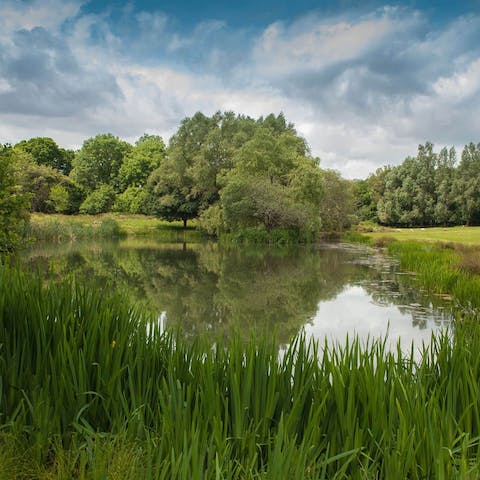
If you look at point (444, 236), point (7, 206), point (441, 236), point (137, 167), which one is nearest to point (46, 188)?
point (137, 167)

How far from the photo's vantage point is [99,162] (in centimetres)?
5362

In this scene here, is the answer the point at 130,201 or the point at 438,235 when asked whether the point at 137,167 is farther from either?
the point at 438,235

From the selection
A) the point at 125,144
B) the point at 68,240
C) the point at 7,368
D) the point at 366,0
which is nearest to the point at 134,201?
the point at 125,144

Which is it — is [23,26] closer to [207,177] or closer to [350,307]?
[350,307]

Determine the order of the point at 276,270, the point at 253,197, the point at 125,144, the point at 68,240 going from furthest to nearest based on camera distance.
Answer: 1. the point at 125,144
2. the point at 68,240
3. the point at 253,197
4. the point at 276,270

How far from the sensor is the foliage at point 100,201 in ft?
153

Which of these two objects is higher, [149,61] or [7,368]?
[149,61]

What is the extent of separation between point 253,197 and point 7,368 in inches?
1040

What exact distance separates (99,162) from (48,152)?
906cm

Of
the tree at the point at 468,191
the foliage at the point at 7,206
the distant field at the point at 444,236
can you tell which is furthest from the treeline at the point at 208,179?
the tree at the point at 468,191

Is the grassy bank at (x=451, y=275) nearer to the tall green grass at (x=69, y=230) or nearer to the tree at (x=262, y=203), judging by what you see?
the tree at (x=262, y=203)

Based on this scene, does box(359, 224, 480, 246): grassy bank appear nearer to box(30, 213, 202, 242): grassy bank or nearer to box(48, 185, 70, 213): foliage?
box(30, 213, 202, 242): grassy bank

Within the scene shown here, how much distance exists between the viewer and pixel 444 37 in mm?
13078

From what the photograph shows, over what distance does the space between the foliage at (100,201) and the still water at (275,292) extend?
86.5ft
